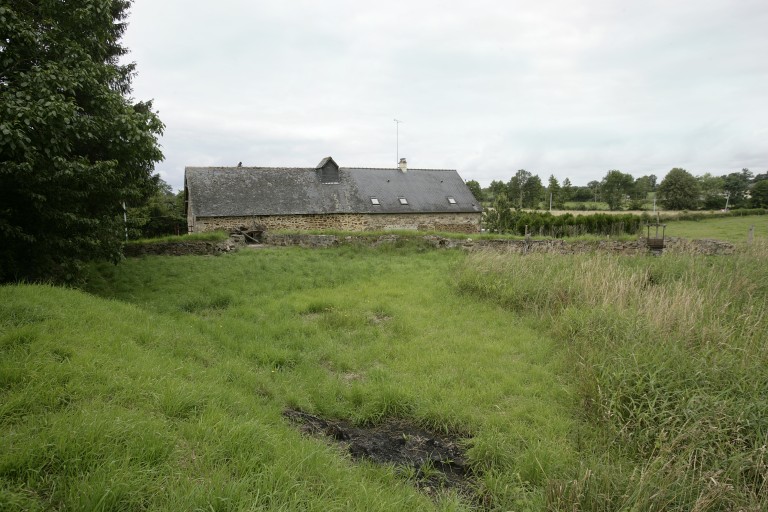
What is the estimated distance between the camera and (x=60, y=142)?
7.40 metres

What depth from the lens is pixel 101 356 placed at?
4516 mm

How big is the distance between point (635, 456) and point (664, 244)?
17.8 meters

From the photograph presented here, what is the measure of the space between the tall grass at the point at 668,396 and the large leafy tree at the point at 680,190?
62928mm

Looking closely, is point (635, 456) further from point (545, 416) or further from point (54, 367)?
point (54, 367)

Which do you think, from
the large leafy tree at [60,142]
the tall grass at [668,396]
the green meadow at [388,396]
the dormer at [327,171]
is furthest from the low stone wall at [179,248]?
the tall grass at [668,396]

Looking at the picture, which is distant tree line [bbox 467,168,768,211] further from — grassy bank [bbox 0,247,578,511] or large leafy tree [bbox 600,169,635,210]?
grassy bank [bbox 0,247,578,511]

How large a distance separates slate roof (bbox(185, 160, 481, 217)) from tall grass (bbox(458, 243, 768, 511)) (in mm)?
19977

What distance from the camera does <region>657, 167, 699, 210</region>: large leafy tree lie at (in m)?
59.7

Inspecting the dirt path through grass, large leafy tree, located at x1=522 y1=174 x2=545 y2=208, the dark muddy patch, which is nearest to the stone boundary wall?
the dirt path through grass

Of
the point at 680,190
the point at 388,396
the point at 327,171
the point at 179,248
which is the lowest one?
the point at 388,396

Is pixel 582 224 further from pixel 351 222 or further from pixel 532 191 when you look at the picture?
pixel 532 191

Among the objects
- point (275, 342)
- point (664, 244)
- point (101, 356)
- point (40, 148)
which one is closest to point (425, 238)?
point (664, 244)

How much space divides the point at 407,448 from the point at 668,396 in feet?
9.25

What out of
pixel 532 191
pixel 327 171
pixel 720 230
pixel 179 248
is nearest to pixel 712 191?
pixel 532 191
